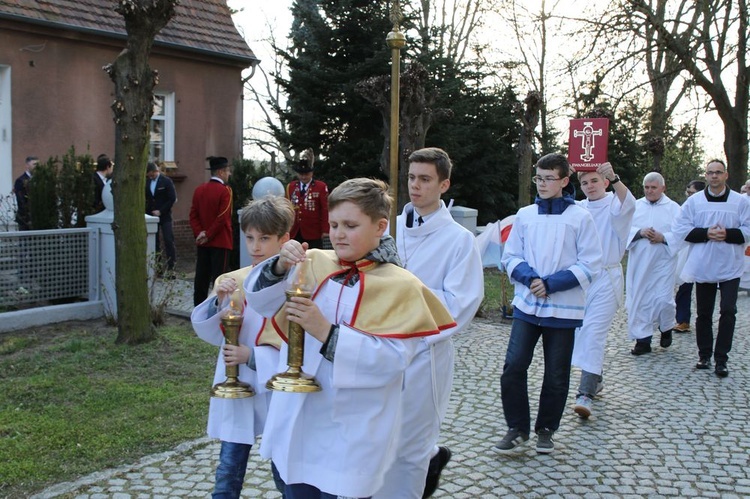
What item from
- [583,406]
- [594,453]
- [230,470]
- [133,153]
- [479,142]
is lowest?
[594,453]

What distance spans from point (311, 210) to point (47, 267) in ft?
12.2

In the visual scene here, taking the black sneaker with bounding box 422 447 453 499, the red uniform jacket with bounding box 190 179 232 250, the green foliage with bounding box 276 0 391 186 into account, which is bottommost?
the black sneaker with bounding box 422 447 453 499

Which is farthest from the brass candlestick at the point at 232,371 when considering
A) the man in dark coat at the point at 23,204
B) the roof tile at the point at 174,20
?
the roof tile at the point at 174,20

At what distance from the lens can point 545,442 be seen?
5.26 meters

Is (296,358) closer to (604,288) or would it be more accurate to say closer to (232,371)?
(232,371)

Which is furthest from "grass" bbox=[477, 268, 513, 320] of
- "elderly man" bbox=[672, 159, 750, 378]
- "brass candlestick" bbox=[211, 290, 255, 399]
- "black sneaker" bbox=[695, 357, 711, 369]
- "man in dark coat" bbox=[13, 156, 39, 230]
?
"brass candlestick" bbox=[211, 290, 255, 399]

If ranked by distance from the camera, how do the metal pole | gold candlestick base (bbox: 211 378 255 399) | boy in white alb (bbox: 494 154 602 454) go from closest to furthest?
gold candlestick base (bbox: 211 378 255 399), boy in white alb (bbox: 494 154 602 454), the metal pole

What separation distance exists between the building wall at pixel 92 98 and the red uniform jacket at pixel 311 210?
451cm

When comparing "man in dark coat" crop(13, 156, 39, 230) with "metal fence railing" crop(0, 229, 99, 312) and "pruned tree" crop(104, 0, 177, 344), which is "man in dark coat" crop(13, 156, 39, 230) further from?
"pruned tree" crop(104, 0, 177, 344)

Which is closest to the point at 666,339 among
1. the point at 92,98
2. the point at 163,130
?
the point at 92,98

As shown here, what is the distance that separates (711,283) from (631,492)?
4.10m

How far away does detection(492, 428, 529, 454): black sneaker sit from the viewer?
17.0ft

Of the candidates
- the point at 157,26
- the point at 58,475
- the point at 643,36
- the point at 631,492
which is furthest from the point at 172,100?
the point at 631,492

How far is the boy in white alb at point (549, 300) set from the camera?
16.9 ft
